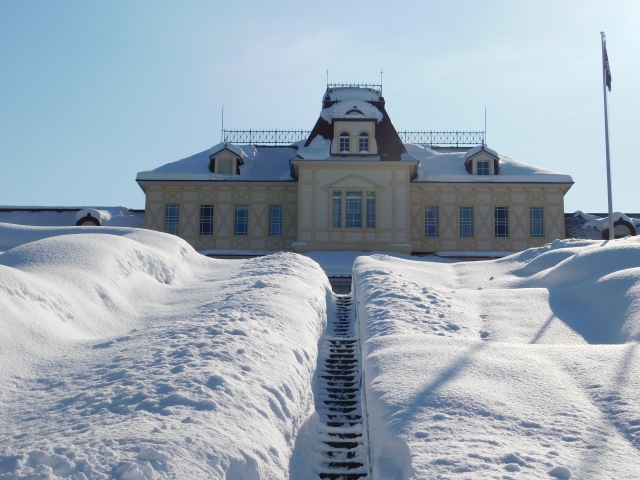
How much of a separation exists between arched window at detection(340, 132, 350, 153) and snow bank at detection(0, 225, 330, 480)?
15363 mm

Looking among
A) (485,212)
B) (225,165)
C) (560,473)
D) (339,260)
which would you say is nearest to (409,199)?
(485,212)

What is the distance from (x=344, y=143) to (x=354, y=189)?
2004 millimetres

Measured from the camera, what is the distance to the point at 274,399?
263 inches

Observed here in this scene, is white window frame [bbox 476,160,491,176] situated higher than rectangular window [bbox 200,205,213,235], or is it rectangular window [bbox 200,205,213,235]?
white window frame [bbox 476,160,491,176]

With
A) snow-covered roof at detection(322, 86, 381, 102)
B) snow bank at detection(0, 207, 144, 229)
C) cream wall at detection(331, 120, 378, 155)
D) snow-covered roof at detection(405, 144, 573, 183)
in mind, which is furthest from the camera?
snow-covered roof at detection(322, 86, 381, 102)

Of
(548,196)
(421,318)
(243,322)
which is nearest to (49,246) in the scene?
(243,322)

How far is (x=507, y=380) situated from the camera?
23.2 ft

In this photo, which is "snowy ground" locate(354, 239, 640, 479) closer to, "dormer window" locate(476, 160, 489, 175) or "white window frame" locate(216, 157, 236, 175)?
"dormer window" locate(476, 160, 489, 175)

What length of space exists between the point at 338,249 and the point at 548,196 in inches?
357

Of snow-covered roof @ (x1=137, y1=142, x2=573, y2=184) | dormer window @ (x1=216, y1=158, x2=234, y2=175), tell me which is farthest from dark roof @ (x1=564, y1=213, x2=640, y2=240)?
dormer window @ (x1=216, y1=158, x2=234, y2=175)

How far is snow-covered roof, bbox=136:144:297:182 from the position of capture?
28125mm

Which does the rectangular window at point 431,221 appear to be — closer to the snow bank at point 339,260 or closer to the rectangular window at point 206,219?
the snow bank at point 339,260

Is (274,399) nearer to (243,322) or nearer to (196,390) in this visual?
(196,390)

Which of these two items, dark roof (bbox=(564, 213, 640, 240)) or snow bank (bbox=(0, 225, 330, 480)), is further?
dark roof (bbox=(564, 213, 640, 240))
